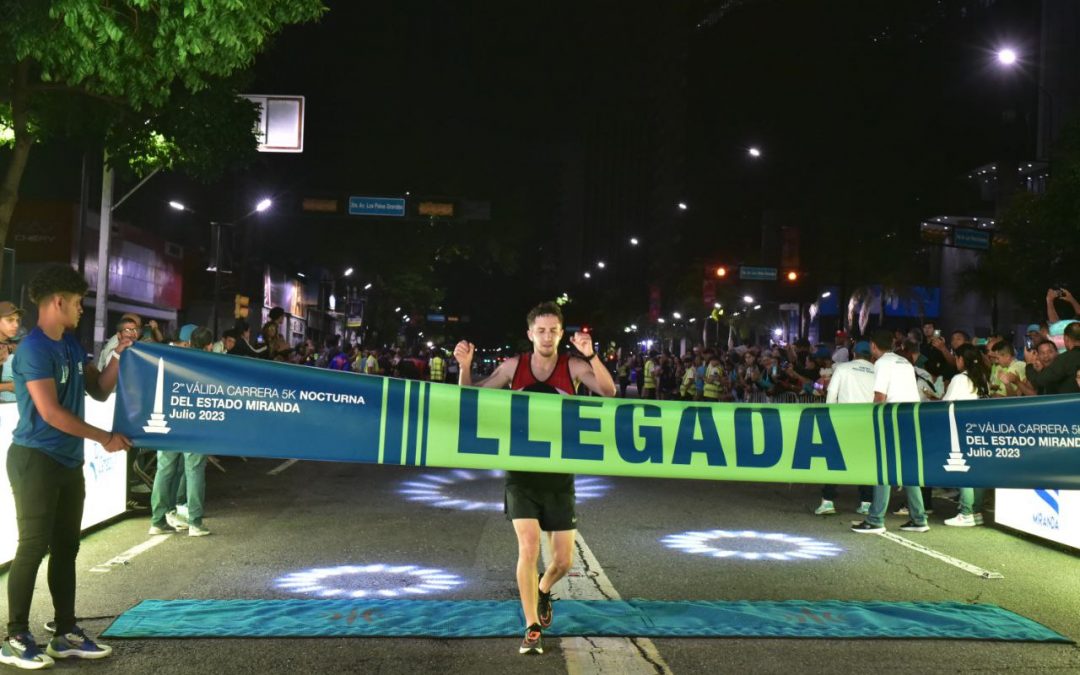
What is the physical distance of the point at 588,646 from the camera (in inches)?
238

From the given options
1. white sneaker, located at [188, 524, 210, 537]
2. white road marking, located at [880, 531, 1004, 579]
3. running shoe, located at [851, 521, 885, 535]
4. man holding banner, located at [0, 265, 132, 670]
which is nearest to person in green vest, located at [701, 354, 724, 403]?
running shoe, located at [851, 521, 885, 535]

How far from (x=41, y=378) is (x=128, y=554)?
3.76 meters

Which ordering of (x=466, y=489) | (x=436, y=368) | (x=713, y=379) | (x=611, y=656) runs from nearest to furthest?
1. (x=611, y=656)
2. (x=466, y=489)
3. (x=713, y=379)
4. (x=436, y=368)

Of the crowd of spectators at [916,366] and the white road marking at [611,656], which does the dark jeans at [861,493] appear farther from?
the white road marking at [611,656]

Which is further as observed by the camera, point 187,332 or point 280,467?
point 280,467

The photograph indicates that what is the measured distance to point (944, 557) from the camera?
9.45 meters

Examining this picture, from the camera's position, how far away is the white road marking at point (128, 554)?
8117 millimetres

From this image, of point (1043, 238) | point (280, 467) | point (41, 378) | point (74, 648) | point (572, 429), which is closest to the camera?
point (41, 378)

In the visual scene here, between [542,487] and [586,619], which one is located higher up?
[542,487]

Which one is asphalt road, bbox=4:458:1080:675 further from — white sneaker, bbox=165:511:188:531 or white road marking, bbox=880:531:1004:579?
white sneaker, bbox=165:511:188:531

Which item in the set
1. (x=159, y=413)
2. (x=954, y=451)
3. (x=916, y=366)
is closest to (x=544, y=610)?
(x=159, y=413)

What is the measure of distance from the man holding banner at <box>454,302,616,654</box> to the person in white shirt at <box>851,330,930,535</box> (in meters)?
4.99

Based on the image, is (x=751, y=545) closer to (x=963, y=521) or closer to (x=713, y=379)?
(x=963, y=521)

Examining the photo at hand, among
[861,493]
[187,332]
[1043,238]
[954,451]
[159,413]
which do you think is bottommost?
[861,493]
